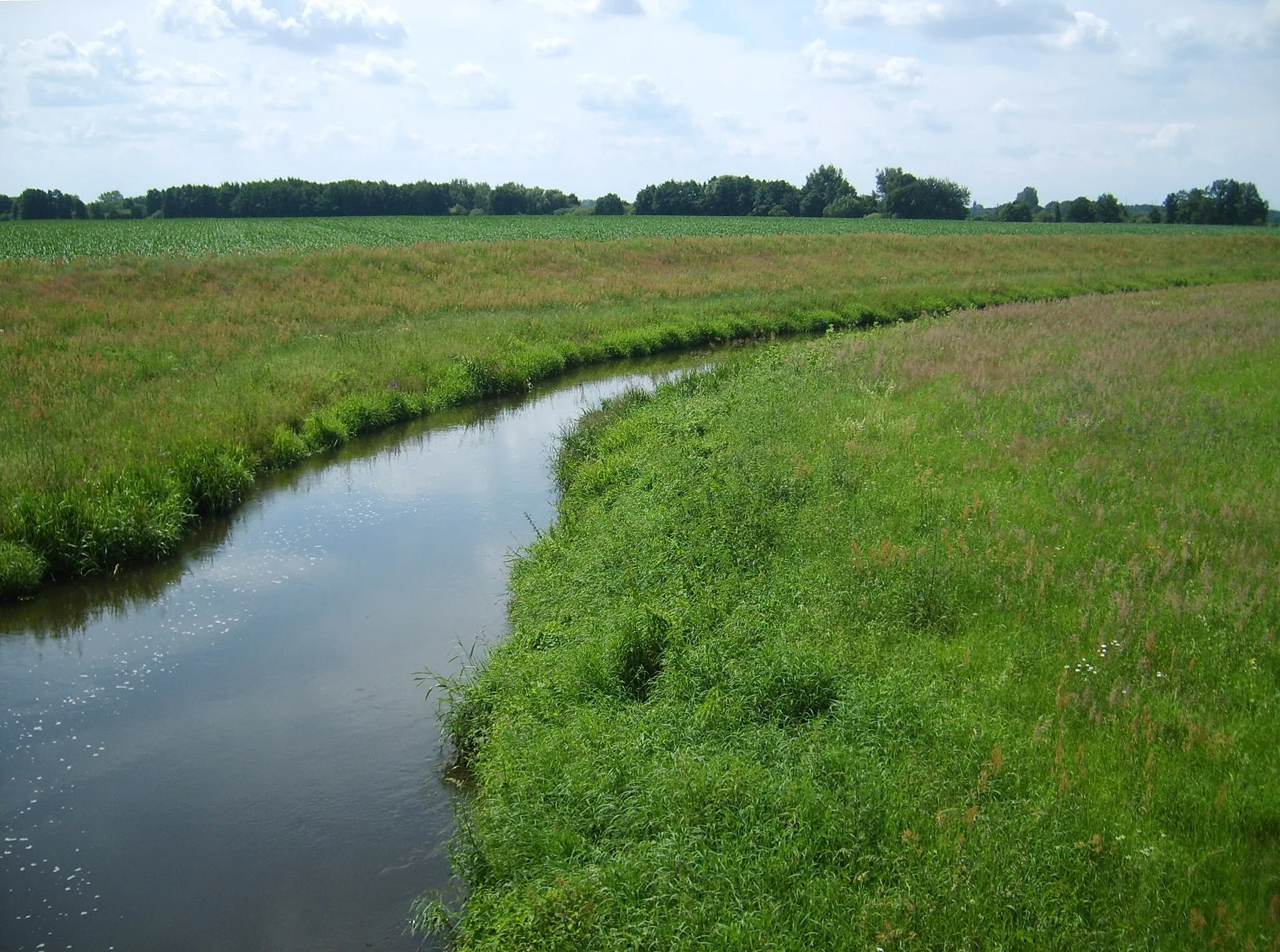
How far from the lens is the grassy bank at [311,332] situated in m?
11.7

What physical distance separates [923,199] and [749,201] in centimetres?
1939

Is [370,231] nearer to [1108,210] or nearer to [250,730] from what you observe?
[250,730]

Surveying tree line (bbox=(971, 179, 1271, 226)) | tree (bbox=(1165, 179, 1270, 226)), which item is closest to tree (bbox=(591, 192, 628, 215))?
tree line (bbox=(971, 179, 1271, 226))

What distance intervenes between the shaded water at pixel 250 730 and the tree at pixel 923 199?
94941 mm

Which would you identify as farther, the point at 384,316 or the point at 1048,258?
the point at 1048,258

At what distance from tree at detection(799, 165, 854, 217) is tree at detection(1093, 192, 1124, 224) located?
90.0ft

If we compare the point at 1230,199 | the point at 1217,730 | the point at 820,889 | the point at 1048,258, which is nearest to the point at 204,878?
the point at 820,889

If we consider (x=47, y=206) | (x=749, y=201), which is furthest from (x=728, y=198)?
(x=47, y=206)

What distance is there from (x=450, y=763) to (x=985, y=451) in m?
7.45

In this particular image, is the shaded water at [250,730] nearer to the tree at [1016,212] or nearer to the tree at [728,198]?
the tree at [728,198]

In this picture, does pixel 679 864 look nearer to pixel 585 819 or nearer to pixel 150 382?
pixel 585 819

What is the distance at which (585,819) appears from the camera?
5.31 m

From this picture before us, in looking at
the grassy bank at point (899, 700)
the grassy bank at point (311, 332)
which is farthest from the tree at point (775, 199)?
the grassy bank at point (899, 700)

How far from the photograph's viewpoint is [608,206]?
95.6 metres
